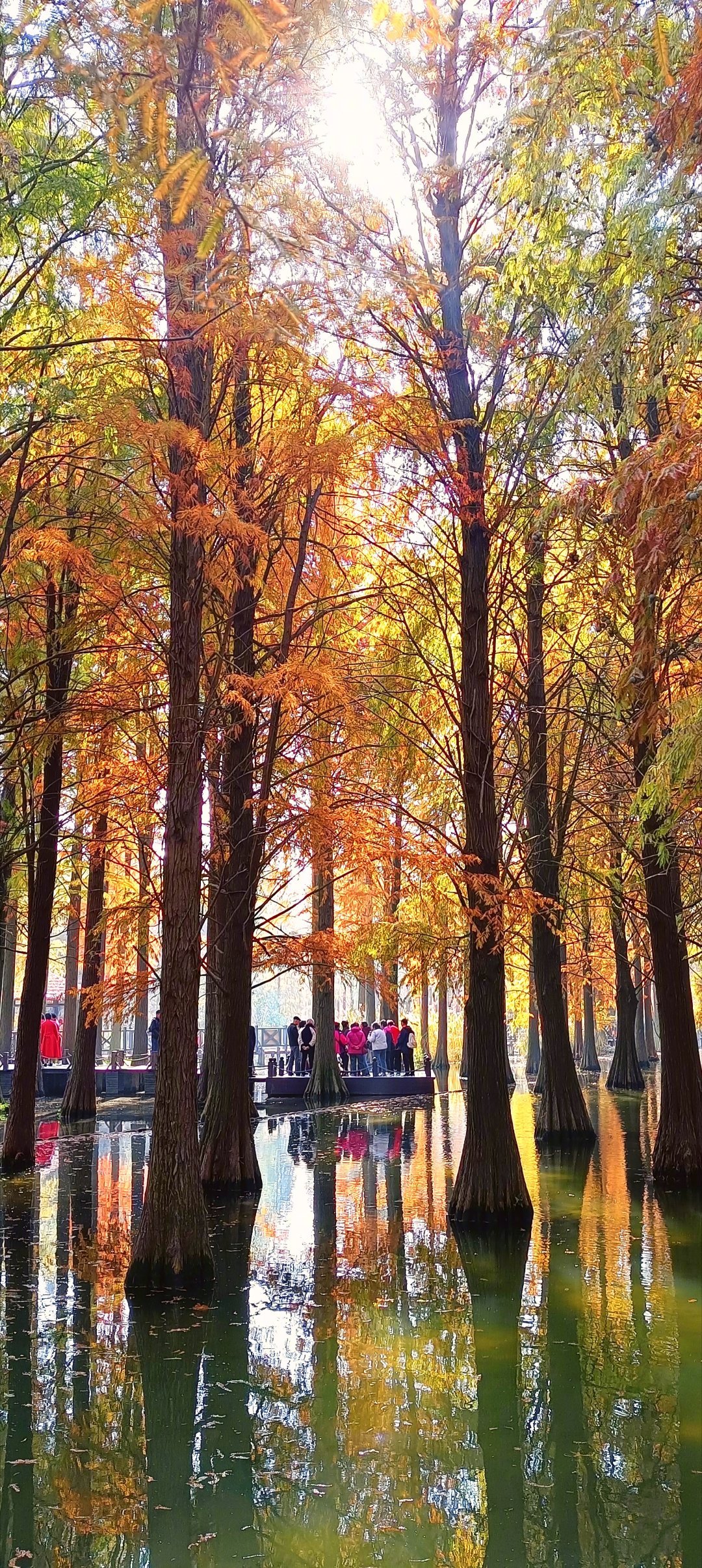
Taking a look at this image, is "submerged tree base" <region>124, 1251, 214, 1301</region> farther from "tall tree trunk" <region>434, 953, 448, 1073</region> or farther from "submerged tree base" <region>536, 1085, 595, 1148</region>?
"tall tree trunk" <region>434, 953, 448, 1073</region>

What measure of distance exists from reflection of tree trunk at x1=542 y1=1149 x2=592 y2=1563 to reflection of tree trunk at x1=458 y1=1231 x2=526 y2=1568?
6.5 inches

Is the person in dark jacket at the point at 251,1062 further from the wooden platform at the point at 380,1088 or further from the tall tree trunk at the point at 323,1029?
the tall tree trunk at the point at 323,1029

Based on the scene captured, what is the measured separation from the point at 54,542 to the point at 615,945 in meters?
18.2

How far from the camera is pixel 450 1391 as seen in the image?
20.2ft

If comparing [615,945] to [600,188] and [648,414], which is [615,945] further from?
[600,188]

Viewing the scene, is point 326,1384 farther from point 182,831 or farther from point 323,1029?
point 323,1029

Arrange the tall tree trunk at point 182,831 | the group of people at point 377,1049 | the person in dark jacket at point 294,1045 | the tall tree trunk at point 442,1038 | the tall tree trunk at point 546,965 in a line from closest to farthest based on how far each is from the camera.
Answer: the tall tree trunk at point 182,831, the tall tree trunk at point 546,965, the person in dark jacket at point 294,1045, the group of people at point 377,1049, the tall tree trunk at point 442,1038

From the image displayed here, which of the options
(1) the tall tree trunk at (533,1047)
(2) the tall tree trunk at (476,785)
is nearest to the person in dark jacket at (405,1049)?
(1) the tall tree trunk at (533,1047)

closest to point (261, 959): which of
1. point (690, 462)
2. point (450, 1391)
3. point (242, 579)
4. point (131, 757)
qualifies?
point (131, 757)

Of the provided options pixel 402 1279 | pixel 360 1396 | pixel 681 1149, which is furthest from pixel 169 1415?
pixel 681 1149

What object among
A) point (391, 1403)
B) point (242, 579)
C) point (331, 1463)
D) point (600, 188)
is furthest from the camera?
point (242, 579)

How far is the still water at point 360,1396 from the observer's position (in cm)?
457

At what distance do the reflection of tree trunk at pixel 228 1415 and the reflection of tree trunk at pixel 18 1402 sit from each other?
69 cm

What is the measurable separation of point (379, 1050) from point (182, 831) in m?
20.6
